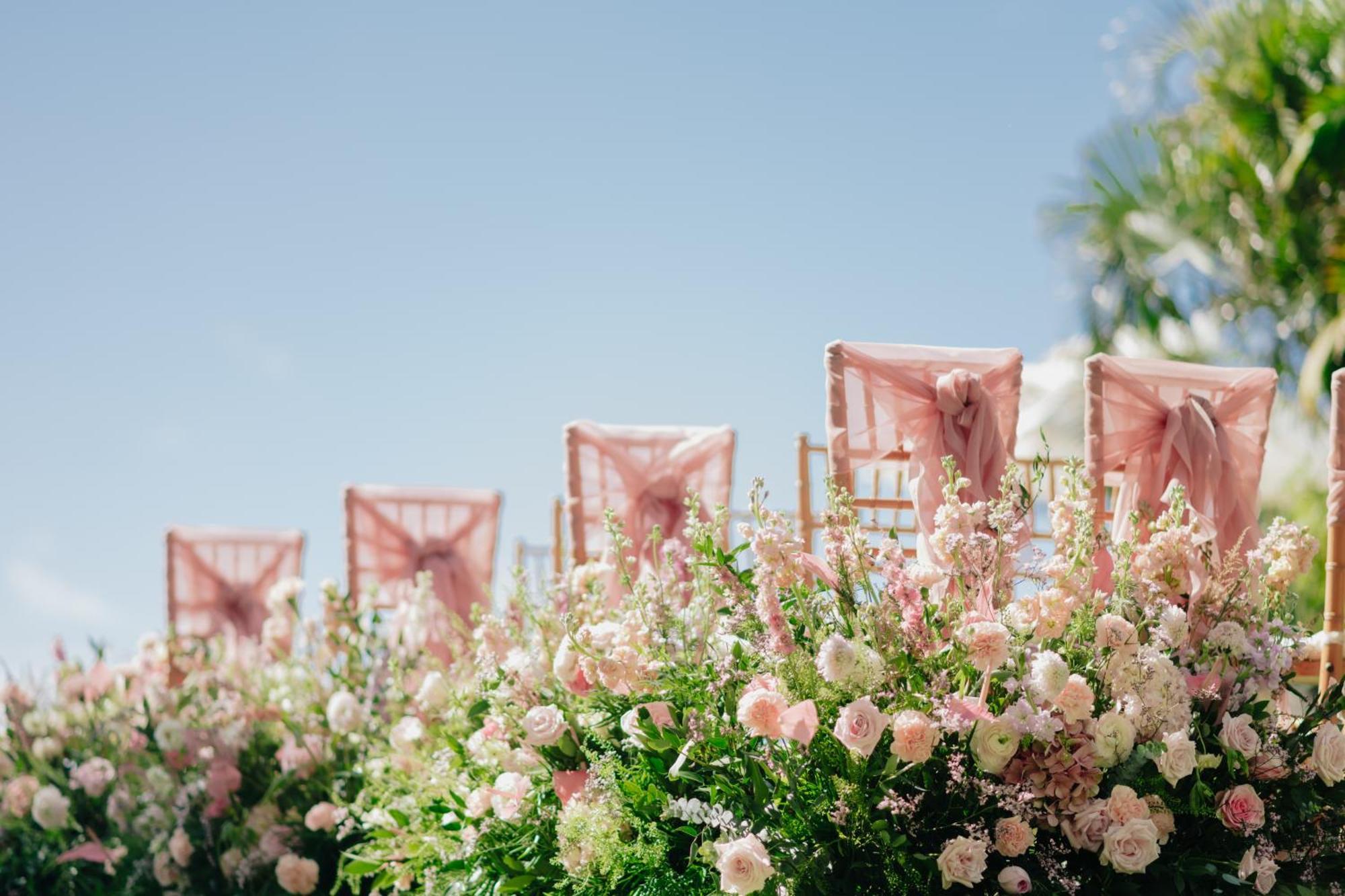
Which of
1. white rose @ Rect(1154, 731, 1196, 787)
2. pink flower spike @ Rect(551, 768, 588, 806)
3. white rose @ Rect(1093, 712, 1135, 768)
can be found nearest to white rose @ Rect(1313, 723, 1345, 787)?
white rose @ Rect(1154, 731, 1196, 787)

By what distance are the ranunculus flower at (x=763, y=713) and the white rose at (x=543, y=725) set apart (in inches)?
24.1

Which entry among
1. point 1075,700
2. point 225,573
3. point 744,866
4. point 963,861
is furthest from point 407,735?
point 225,573

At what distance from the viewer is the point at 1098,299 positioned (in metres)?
10.4

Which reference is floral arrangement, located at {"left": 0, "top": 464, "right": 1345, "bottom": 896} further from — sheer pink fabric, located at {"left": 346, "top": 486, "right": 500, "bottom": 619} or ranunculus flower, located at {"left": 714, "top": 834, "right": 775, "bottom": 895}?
sheer pink fabric, located at {"left": 346, "top": 486, "right": 500, "bottom": 619}

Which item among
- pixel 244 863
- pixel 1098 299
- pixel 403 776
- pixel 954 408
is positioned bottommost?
pixel 244 863

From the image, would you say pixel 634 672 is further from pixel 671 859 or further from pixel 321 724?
pixel 321 724

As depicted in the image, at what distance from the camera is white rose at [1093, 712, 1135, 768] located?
2.32 m

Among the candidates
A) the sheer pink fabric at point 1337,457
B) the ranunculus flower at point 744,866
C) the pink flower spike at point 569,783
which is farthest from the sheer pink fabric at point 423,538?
the ranunculus flower at point 744,866

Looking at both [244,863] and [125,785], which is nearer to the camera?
[244,863]

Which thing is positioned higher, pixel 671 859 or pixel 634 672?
pixel 634 672

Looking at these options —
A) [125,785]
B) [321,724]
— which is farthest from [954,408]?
[125,785]

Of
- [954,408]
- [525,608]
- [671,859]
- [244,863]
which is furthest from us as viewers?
[244,863]

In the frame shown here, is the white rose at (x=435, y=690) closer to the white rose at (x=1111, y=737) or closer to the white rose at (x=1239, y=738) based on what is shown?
the white rose at (x=1111, y=737)

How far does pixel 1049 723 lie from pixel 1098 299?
8781 millimetres
